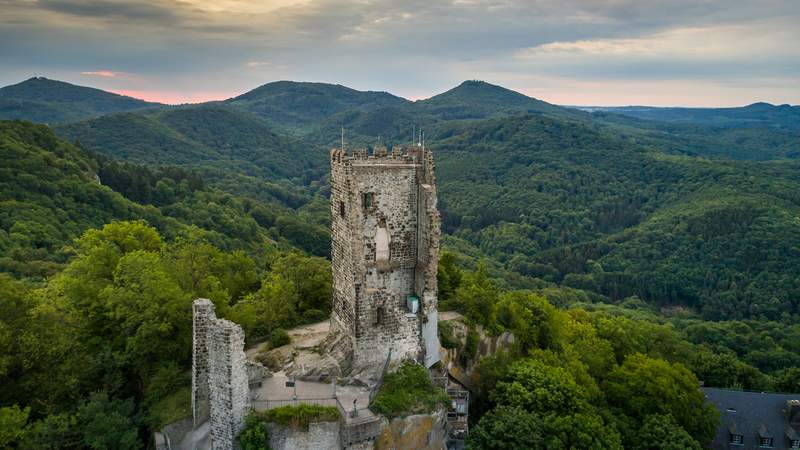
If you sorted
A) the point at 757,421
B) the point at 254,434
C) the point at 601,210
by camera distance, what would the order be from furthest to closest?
1. the point at 601,210
2. the point at 757,421
3. the point at 254,434

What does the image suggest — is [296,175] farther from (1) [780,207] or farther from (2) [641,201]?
(1) [780,207]

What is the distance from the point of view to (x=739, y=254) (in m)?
111

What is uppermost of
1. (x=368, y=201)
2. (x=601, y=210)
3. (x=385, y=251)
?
(x=368, y=201)

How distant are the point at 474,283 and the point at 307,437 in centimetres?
1615

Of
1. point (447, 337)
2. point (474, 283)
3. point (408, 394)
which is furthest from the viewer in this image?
point (474, 283)

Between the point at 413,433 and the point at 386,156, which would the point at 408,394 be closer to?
the point at 413,433

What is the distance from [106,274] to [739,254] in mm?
120096

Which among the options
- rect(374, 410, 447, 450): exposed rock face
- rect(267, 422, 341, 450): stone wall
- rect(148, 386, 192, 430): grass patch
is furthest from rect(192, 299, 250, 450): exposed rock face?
rect(374, 410, 447, 450): exposed rock face

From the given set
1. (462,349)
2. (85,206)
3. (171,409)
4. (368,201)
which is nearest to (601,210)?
(85,206)

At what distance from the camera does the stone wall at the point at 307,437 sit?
17.9m

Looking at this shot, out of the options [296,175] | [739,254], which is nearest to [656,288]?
[739,254]

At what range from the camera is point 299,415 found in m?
18.0

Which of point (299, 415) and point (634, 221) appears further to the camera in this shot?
point (634, 221)

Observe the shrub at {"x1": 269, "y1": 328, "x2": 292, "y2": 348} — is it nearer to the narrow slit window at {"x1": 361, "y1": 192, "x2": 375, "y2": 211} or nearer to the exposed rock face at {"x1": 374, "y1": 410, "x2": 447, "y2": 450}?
the exposed rock face at {"x1": 374, "y1": 410, "x2": 447, "y2": 450}
